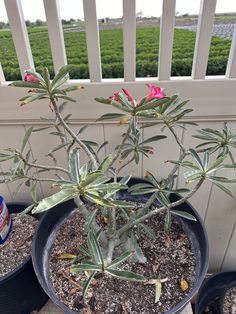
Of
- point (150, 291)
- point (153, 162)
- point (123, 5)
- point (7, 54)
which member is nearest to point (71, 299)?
point (150, 291)

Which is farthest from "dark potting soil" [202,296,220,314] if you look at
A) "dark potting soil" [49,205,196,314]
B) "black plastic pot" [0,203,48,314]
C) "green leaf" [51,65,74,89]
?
"green leaf" [51,65,74,89]

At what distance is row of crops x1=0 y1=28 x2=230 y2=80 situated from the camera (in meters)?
0.96

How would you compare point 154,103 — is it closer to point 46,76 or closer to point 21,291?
point 46,76

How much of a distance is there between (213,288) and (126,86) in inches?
35.0

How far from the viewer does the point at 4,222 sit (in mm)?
867

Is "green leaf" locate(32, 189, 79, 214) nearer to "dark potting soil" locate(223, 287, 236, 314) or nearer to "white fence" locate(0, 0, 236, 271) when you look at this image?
"white fence" locate(0, 0, 236, 271)

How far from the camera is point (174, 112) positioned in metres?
0.61

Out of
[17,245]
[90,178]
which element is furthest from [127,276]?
[17,245]

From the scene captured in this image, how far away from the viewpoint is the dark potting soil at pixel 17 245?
0.82 m

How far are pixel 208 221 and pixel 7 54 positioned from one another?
1070mm

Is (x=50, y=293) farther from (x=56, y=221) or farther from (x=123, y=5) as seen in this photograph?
(x=123, y=5)

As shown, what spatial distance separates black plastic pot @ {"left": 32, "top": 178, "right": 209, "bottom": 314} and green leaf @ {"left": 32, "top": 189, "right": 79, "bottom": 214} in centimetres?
36

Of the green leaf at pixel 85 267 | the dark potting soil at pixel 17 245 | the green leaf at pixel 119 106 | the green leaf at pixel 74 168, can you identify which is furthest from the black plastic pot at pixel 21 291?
the green leaf at pixel 119 106

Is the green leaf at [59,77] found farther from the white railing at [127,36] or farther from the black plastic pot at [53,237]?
the black plastic pot at [53,237]
